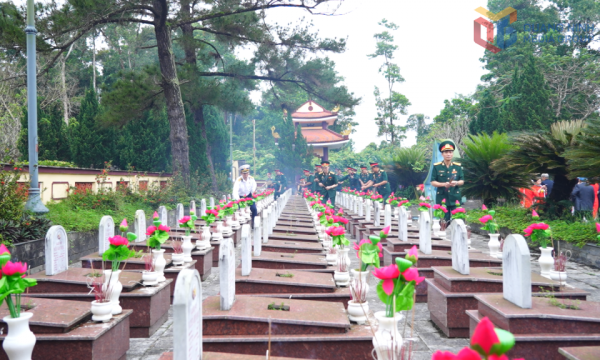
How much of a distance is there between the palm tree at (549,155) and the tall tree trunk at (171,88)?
33.2 ft

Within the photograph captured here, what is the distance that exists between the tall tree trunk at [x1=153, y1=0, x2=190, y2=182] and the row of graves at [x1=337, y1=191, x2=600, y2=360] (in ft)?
34.5

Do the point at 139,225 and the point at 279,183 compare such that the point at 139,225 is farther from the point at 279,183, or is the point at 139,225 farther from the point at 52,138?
the point at 279,183

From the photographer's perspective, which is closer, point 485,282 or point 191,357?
point 191,357

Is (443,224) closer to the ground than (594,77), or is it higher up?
closer to the ground

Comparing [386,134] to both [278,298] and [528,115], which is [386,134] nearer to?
[528,115]

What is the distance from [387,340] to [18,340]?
84.1 inches

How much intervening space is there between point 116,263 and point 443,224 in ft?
18.2

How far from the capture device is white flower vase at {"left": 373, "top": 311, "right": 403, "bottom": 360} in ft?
7.33

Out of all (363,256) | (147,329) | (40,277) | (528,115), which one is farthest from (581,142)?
(528,115)

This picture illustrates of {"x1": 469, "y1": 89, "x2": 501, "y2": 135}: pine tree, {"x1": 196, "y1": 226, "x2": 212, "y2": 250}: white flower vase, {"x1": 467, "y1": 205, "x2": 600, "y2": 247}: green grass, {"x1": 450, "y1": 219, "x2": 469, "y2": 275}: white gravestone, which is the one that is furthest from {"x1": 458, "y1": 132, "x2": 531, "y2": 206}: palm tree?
{"x1": 469, "y1": 89, "x2": 501, "y2": 135}: pine tree

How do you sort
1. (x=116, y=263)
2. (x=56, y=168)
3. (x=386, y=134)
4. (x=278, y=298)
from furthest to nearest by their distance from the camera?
1. (x=386, y=134)
2. (x=56, y=168)
3. (x=278, y=298)
4. (x=116, y=263)

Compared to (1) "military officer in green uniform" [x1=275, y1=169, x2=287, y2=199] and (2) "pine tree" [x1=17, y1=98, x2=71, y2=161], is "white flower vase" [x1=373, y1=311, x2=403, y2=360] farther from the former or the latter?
(1) "military officer in green uniform" [x1=275, y1=169, x2=287, y2=199]

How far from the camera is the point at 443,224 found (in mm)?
7250

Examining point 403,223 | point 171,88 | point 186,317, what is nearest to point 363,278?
point 186,317
